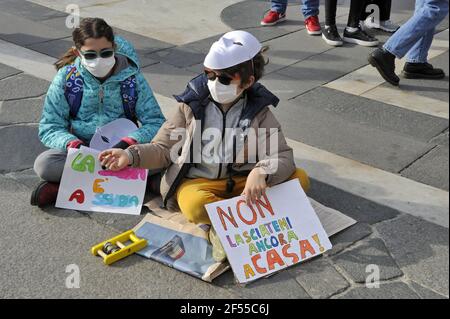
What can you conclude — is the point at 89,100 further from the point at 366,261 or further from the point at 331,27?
the point at 331,27

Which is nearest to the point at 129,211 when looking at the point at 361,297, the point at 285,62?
the point at 361,297

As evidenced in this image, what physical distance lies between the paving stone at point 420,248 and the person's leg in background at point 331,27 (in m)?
3.02

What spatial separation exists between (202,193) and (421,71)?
2.84m

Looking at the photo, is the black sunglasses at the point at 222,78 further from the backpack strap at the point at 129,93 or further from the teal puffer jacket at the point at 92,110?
the backpack strap at the point at 129,93

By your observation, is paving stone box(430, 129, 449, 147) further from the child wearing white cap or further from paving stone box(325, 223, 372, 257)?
the child wearing white cap

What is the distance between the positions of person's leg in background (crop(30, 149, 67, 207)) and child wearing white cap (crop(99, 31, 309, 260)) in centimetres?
38

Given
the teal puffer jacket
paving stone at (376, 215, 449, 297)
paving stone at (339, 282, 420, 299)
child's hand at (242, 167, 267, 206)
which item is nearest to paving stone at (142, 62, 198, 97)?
the teal puffer jacket

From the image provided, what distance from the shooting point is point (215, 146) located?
10.7ft

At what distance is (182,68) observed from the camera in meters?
5.61

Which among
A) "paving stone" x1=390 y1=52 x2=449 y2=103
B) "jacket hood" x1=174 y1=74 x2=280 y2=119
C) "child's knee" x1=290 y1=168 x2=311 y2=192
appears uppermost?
"jacket hood" x1=174 y1=74 x2=280 y2=119

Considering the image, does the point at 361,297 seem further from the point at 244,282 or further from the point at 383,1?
the point at 383,1

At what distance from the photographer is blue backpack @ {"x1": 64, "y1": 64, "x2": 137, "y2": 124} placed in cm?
374

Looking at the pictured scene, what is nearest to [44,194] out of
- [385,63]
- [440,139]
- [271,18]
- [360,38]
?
[440,139]

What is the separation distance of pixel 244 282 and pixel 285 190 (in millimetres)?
557
